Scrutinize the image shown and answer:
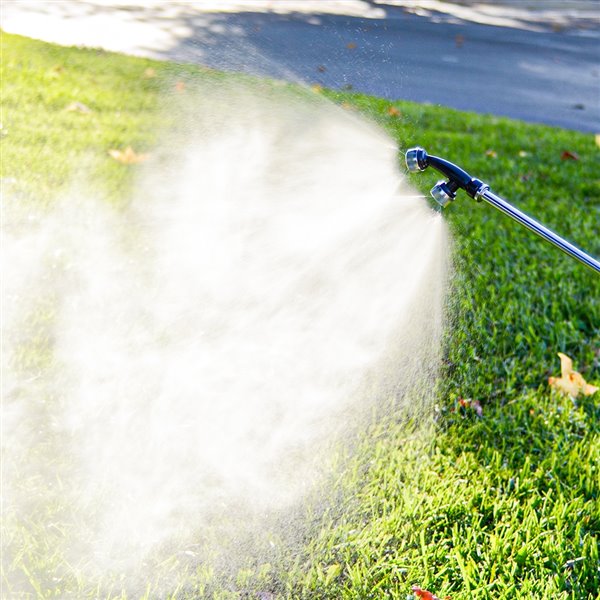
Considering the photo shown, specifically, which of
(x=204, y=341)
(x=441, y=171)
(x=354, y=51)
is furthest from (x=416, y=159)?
(x=354, y=51)

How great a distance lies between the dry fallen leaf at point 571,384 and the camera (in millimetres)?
2779

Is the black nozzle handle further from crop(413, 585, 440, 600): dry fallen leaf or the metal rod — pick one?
crop(413, 585, 440, 600): dry fallen leaf

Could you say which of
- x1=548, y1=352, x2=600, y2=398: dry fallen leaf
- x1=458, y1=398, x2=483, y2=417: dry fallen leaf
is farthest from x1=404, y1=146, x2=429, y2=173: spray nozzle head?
x1=548, y1=352, x2=600, y2=398: dry fallen leaf

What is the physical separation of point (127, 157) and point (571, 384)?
270cm

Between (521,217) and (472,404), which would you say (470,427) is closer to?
(472,404)

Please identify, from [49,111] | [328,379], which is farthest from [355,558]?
[49,111]

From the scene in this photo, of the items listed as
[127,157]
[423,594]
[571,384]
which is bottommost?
[423,594]

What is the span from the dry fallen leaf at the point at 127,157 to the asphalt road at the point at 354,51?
1.34 metres

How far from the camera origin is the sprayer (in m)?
1.64

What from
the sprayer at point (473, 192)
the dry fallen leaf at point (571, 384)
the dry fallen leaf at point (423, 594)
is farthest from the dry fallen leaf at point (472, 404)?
the sprayer at point (473, 192)

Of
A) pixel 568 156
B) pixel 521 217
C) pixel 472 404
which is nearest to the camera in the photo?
pixel 521 217

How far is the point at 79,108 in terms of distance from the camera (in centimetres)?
479

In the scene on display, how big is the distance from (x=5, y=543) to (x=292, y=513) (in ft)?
2.59

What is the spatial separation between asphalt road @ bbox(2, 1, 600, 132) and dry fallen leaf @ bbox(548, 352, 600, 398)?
7.65 ft
